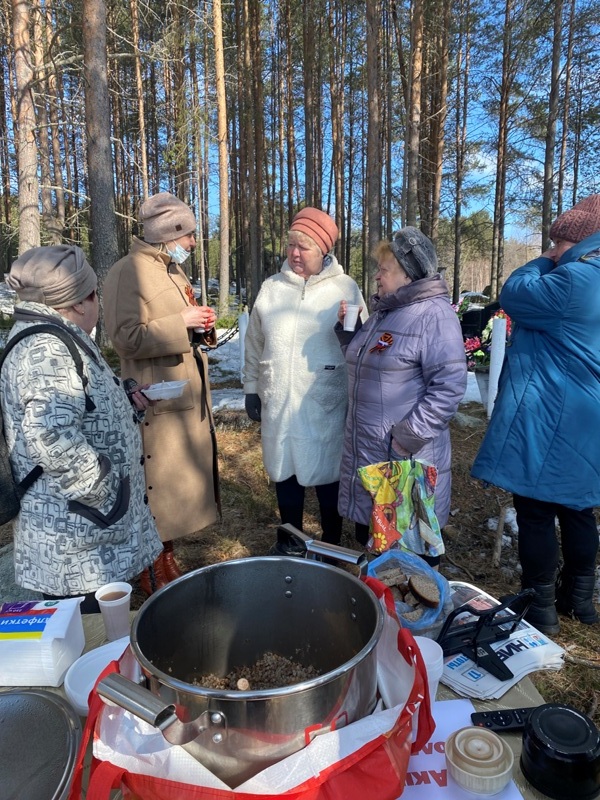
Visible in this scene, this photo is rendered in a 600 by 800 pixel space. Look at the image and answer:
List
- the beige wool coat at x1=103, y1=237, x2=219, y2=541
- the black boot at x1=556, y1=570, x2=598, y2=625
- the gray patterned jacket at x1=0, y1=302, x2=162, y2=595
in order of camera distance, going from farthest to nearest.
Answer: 1. the beige wool coat at x1=103, y1=237, x2=219, y2=541
2. the black boot at x1=556, y1=570, x2=598, y2=625
3. the gray patterned jacket at x1=0, y1=302, x2=162, y2=595

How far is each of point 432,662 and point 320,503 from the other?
2081 mm

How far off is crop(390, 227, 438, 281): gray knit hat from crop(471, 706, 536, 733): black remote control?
6.14ft

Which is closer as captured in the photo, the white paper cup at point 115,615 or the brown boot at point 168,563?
the white paper cup at point 115,615

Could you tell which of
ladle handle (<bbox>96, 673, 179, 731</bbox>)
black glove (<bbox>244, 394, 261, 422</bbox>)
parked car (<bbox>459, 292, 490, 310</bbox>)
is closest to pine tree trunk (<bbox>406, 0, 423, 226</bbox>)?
parked car (<bbox>459, 292, 490, 310</bbox>)

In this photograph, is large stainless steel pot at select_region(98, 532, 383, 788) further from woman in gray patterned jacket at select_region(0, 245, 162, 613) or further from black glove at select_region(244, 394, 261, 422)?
black glove at select_region(244, 394, 261, 422)

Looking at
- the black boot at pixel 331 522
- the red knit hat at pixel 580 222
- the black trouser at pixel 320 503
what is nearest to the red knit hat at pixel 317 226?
the red knit hat at pixel 580 222

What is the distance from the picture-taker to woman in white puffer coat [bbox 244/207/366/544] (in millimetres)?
2994

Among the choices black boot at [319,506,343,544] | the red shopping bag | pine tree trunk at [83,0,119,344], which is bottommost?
black boot at [319,506,343,544]

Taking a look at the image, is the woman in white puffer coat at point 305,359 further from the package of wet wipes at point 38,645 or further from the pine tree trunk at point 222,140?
the pine tree trunk at point 222,140

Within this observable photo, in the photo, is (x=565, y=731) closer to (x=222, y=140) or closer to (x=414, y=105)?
(x=414, y=105)

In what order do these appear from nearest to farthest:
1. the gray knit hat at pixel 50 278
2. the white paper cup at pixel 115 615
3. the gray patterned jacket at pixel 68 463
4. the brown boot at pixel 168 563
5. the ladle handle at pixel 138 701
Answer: the ladle handle at pixel 138 701 < the white paper cup at pixel 115 615 < the gray patterned jacket at pixel 68 463 < the gray knit hat at pixel 50 278 < the brown boot at pixel 168 563

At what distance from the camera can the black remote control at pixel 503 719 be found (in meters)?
1.08

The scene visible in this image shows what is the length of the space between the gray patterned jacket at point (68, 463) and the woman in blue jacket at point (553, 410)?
160cm

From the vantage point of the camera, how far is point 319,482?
10.2 feet
